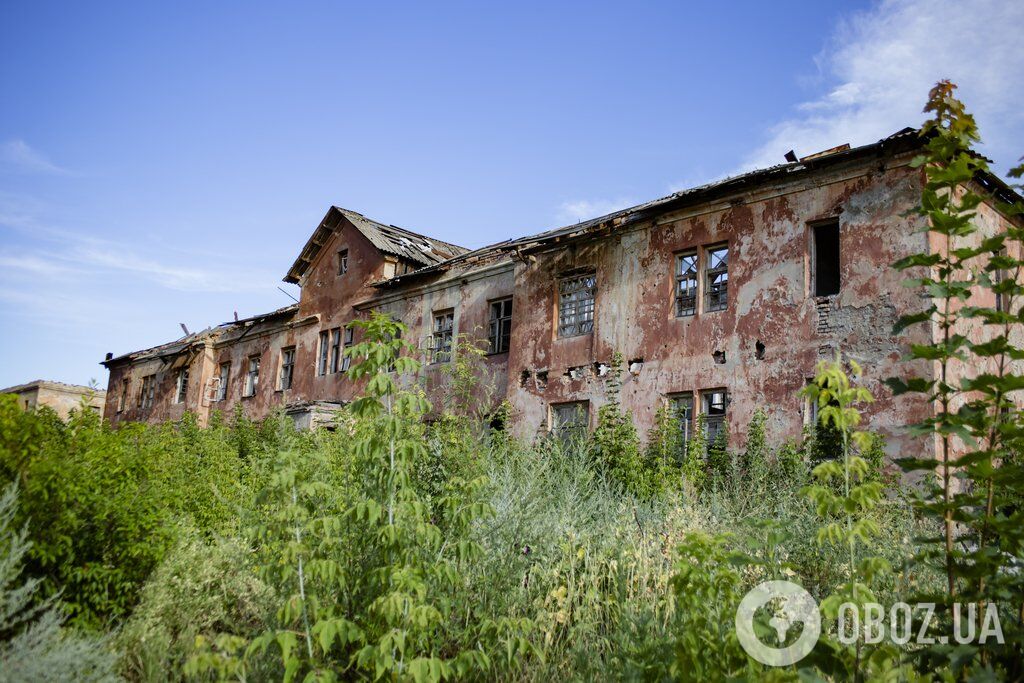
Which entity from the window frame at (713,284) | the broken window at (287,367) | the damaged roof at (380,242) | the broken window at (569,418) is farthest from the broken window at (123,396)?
the window frame at (713,284)

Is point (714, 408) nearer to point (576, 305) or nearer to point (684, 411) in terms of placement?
point (684, 411)

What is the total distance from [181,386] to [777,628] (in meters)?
31.0

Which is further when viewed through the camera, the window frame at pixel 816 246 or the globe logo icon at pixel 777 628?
the window frame at pixel 816 246

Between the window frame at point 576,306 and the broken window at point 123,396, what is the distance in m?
25.1

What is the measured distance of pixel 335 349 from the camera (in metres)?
23.8

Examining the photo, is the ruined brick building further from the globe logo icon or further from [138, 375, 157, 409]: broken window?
[138, 375, 157, 409]: broken window

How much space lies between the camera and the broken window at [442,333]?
2029cm

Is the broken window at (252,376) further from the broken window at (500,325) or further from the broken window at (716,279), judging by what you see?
the broken window at (716,279)

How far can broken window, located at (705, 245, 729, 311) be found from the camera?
1454cm

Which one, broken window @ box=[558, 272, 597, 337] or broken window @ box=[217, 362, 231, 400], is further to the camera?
broken window @ box=[217, 362, 231, 400]

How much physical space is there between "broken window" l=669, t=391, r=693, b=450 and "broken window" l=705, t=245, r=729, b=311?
1.77 metres

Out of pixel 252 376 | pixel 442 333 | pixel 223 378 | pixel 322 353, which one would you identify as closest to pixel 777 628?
pixel 442 333

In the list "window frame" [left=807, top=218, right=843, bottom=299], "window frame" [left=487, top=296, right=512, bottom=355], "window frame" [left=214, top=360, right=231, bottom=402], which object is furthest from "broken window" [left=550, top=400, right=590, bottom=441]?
"window frame" [left=214, top=360, right=231, bottom=402]

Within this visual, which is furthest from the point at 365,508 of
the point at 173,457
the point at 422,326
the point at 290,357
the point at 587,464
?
the point at 290,357
